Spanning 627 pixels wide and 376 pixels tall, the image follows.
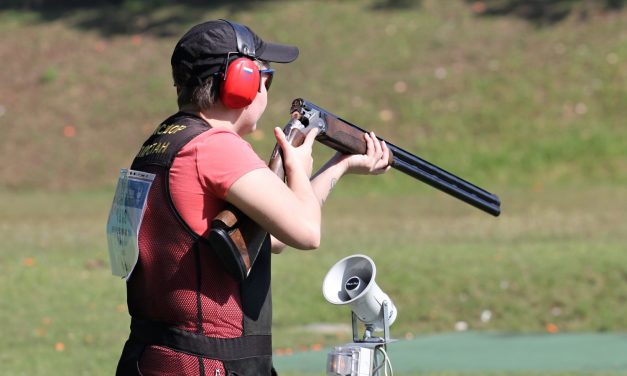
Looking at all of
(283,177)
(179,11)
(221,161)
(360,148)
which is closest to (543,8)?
(179,11)

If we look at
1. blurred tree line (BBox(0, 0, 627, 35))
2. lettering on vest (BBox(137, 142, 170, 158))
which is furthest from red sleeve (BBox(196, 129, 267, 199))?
blurred tree line (BBox(0, 0, 627, 35))

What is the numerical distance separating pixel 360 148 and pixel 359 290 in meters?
0.51

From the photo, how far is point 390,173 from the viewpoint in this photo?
18547 millimetres

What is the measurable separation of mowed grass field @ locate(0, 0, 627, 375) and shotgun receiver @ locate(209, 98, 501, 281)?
4293 millimetres

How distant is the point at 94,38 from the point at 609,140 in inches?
470

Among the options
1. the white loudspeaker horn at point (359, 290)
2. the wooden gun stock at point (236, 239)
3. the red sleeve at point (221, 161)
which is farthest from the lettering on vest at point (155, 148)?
the white loudspeaker horn at point (359, 290)

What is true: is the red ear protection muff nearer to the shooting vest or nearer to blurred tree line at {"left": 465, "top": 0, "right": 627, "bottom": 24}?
the shooting vest

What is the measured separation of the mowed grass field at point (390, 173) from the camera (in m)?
10.1

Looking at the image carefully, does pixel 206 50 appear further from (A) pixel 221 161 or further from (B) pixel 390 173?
(B) pixel 390 173

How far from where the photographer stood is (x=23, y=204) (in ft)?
59.2

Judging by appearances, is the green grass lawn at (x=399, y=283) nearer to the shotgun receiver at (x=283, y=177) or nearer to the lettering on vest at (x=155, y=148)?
the shotgun receiver at (x=283, y=177)

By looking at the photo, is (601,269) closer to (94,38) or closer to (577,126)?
(577,126)

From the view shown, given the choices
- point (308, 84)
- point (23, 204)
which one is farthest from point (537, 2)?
point (23, 204)

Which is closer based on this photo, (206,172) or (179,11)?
(206,172)
